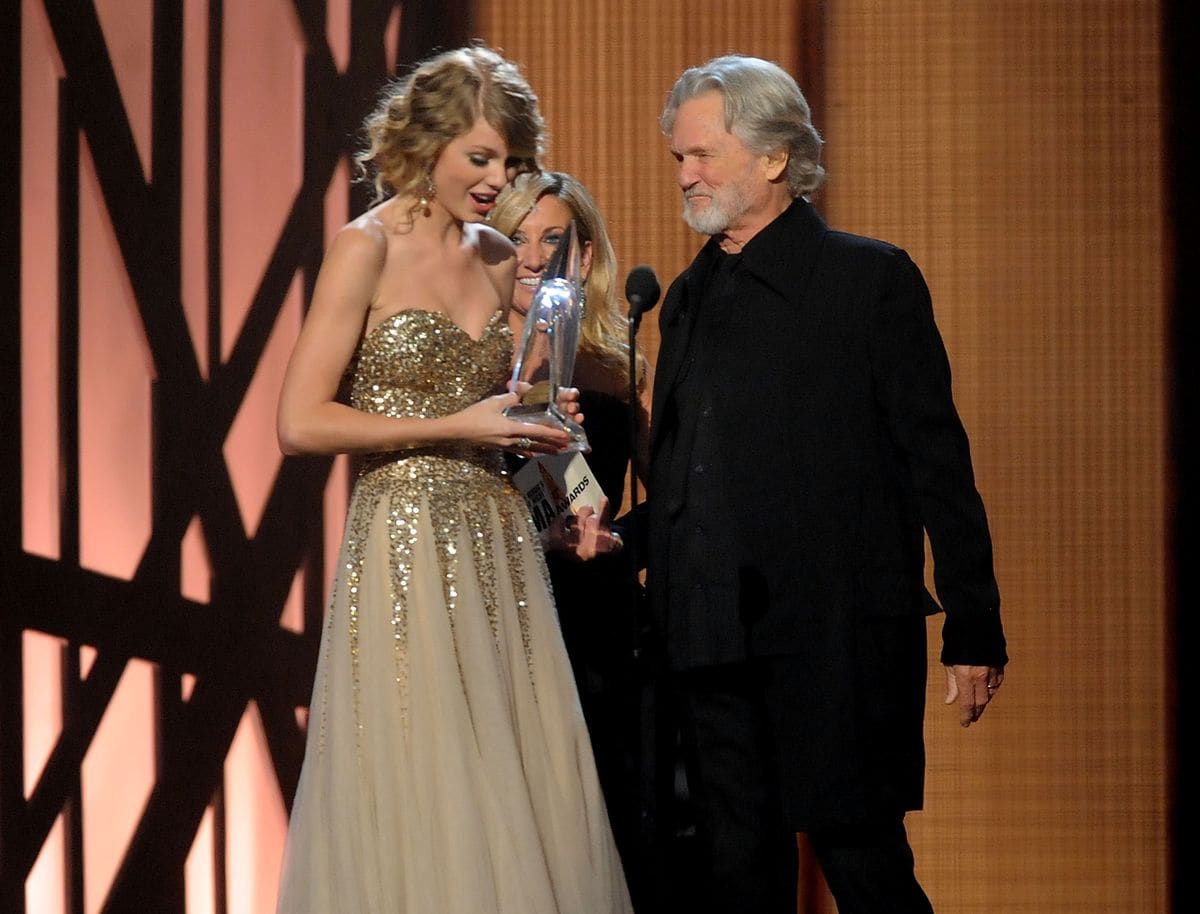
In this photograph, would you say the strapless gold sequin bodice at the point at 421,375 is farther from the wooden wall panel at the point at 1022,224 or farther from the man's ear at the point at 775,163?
the wooden wall panel at the point at 1022,224

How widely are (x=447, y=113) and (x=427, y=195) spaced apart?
0.13 meters

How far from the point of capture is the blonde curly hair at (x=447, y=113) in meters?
2.29

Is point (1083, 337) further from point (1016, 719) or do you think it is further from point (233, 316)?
point (233, 316)

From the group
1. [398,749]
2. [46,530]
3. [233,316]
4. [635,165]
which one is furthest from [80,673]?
[635,165]

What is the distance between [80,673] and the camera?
3000 mm

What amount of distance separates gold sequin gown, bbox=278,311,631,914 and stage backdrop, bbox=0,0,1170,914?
101 cm

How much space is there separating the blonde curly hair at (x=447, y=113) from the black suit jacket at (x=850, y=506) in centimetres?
44

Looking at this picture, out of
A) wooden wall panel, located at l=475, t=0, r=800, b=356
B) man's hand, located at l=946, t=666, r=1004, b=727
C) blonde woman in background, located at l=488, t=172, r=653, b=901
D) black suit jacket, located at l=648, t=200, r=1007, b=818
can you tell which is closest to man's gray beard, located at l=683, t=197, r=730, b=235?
→ black suit jacket, located at l=648, t=200, r=1007, b=818

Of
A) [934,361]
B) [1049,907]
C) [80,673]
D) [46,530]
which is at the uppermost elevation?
[934,361]

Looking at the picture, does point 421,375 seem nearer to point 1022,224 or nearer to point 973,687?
point 973,687

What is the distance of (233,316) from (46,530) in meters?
0.62

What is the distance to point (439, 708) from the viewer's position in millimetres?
2221

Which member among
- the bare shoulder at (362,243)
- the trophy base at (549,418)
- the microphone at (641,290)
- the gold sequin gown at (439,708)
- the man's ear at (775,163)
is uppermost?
the man's ear at (775,163)

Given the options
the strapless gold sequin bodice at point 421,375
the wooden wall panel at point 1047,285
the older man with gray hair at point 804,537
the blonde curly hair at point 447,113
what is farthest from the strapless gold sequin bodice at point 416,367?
the wooden wall panel at point 1047,285
